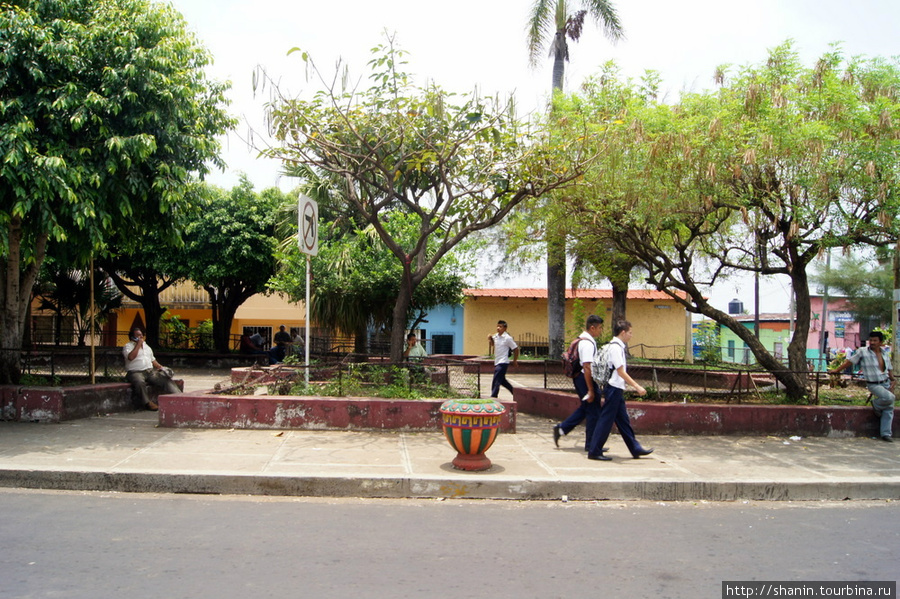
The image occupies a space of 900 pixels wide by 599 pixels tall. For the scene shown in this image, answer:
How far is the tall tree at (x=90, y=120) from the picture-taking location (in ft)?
28.7

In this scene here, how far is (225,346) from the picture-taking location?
25.3 metres

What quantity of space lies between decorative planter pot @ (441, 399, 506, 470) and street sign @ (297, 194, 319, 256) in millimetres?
3584

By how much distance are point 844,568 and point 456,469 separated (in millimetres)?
3733

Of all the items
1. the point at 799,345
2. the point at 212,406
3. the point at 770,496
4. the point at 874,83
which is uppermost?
the point at 874,83

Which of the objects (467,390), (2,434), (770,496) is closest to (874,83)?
(770,496)

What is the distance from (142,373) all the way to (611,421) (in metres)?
7.72

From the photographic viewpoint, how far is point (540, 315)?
31922 mm

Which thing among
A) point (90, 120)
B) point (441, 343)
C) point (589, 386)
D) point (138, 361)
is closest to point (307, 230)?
point (90, 120)

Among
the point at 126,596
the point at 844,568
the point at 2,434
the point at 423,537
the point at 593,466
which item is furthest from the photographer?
the point at 2,434

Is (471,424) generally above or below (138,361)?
below

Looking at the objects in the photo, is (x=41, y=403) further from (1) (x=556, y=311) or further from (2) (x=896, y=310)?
(1) (x=556, y=311)

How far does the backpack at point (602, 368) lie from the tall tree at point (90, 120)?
6.30 metres

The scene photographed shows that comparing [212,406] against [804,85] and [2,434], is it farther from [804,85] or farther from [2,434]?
[804,85]

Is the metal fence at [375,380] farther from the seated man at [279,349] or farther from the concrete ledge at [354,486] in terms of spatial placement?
the seated man at [279,349]
